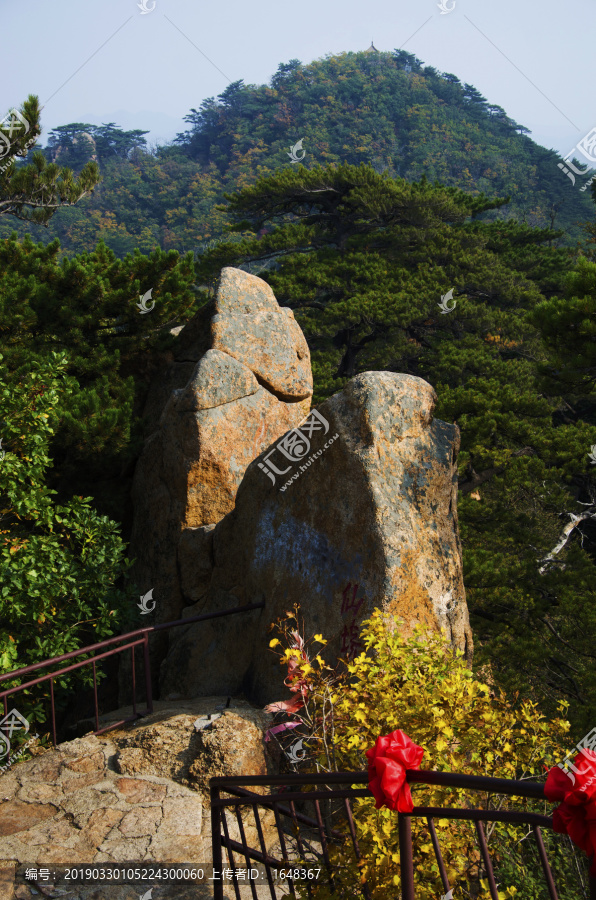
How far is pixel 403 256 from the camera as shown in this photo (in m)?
18.1

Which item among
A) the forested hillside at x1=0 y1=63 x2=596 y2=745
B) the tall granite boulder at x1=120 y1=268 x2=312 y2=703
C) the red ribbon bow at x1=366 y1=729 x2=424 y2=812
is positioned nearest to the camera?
the red ribbon bow at x1=366 y1=729 x2=424 y2=812

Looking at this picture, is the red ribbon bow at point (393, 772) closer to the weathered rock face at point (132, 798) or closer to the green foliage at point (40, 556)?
the weathered rock face at point (132, 798)

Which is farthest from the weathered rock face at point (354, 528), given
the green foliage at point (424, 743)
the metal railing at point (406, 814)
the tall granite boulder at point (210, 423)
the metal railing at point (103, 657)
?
the metal railing at point (406, 814)

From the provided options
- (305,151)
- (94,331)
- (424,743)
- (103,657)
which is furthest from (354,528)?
(305,151)

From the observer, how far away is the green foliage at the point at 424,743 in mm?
2520

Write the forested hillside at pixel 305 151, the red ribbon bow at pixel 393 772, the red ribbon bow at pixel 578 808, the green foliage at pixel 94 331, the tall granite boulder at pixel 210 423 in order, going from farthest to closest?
the forested hillside at pixel 305 151, the green foliage at pixel 94 331, the tall granite boulder at pixel 210 423, the red ribbon bow at pixel 393 772, the red ribbon bow at pixel 578 808

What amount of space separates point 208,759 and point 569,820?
321 cm

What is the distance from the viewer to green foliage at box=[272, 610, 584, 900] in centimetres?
252

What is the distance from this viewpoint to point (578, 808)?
1.47 meters

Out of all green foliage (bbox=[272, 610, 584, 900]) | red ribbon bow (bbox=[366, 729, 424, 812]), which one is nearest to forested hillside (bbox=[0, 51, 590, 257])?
green foliage (bbox=[272, 610, 584, 900])

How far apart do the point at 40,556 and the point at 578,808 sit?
5165 millimetres

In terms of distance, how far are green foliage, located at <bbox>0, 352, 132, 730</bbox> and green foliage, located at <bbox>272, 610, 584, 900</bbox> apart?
10.7 feet

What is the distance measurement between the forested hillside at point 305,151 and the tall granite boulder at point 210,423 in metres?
25.8

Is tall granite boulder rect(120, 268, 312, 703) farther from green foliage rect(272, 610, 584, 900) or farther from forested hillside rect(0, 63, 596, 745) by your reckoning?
green foliage rect(272, 610, 584, 900)
